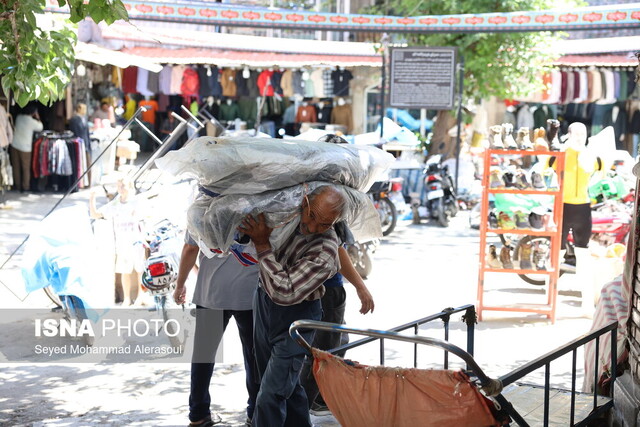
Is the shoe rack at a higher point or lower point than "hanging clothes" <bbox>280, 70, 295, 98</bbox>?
lower

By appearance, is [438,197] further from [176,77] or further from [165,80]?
[165,80]

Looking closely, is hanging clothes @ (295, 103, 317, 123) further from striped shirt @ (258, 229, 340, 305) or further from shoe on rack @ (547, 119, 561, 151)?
striped shirt @ (258, 229, 340, 305)

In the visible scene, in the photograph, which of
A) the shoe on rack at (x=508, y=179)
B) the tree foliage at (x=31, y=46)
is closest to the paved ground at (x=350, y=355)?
the shoe on rack at (x=508, y=179)

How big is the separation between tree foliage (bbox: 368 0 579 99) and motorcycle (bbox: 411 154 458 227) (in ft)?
8.02

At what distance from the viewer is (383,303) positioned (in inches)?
361

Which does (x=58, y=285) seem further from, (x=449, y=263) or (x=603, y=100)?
(x=603, y=100)

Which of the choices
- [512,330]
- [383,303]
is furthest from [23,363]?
[512,330]

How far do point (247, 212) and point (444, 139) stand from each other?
511 inches

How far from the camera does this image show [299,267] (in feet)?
14.3

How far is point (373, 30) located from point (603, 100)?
9.26 metres

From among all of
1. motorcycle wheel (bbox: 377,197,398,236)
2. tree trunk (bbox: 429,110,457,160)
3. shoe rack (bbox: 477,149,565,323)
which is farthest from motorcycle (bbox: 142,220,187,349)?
tree trunk (bbox: 429,110,457,160)

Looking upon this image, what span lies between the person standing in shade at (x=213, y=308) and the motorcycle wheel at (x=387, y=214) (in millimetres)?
7742

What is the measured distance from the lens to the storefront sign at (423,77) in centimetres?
1338

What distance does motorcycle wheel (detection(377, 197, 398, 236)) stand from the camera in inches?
517
